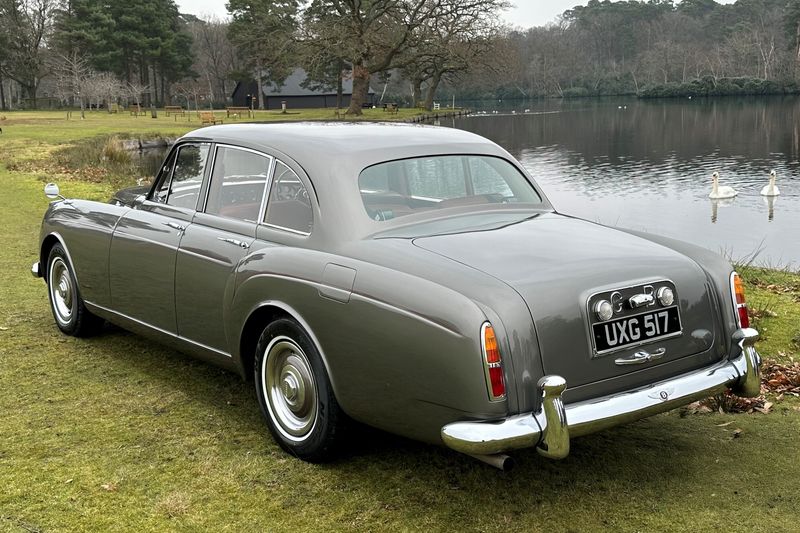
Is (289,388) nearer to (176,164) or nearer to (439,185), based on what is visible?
(439,185)

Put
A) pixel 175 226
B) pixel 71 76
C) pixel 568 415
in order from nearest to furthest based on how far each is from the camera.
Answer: pixel 568 415
pixel 175 226
pixel 71 76

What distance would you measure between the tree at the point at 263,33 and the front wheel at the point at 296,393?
167 ft

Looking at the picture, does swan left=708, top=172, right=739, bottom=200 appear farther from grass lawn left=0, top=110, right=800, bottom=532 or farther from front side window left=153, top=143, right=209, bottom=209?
front side window left=153, top=143, right=209, bottom=209

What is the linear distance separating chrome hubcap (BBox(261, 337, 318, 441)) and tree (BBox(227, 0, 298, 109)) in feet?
167

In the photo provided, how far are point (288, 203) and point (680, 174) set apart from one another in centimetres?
2602

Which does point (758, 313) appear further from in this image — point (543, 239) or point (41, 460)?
point (41, 460)

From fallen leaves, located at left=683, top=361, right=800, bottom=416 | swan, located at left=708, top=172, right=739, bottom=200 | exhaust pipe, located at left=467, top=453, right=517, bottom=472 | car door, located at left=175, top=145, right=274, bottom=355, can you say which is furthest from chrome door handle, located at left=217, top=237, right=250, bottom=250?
swan, located at left=708, top=172, right=739, bottom=200

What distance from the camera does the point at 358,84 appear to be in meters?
56.8

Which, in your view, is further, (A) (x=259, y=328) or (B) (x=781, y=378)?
(B) (x=781, y=378)

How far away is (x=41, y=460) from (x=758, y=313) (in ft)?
18.5

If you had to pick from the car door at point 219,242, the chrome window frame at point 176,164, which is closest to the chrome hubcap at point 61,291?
the chrome window frame at point 176,164

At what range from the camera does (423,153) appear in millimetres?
4367

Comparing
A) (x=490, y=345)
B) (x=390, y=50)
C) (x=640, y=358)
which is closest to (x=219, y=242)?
(x=490, y=345)

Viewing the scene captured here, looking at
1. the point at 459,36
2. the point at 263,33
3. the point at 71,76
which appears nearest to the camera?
the point at 459,36
